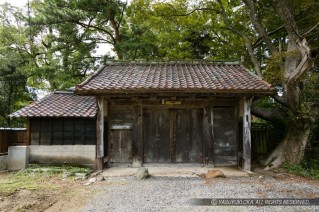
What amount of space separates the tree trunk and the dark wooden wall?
23.4 ft

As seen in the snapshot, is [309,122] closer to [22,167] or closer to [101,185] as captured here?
[101,185]

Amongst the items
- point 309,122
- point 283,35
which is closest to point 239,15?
point 283,35

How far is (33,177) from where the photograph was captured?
27.1 feet

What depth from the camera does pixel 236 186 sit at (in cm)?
699

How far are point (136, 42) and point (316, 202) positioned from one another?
1284cm

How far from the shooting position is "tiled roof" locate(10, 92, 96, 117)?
30.9ft

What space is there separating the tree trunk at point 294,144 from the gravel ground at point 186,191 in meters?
1.37

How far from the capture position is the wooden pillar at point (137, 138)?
959 cm

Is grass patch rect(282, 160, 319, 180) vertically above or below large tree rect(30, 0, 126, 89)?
below

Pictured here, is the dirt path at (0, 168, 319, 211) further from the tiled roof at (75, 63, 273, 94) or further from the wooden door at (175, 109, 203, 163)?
the tiled roof at (75, 63, 273, 94)

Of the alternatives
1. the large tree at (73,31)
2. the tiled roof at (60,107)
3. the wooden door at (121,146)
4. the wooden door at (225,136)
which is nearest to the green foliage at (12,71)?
the large tree at (73,31)

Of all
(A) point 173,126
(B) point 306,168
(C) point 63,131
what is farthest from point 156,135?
(B) point 306,168

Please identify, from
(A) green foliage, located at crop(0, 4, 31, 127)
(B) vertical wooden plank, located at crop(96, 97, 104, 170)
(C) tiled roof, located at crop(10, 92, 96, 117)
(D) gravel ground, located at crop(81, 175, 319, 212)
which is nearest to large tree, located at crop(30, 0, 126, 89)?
(A) green foliage, located at crop(0, 4, 31, 127)

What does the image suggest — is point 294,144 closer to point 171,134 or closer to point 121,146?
point 171,134
